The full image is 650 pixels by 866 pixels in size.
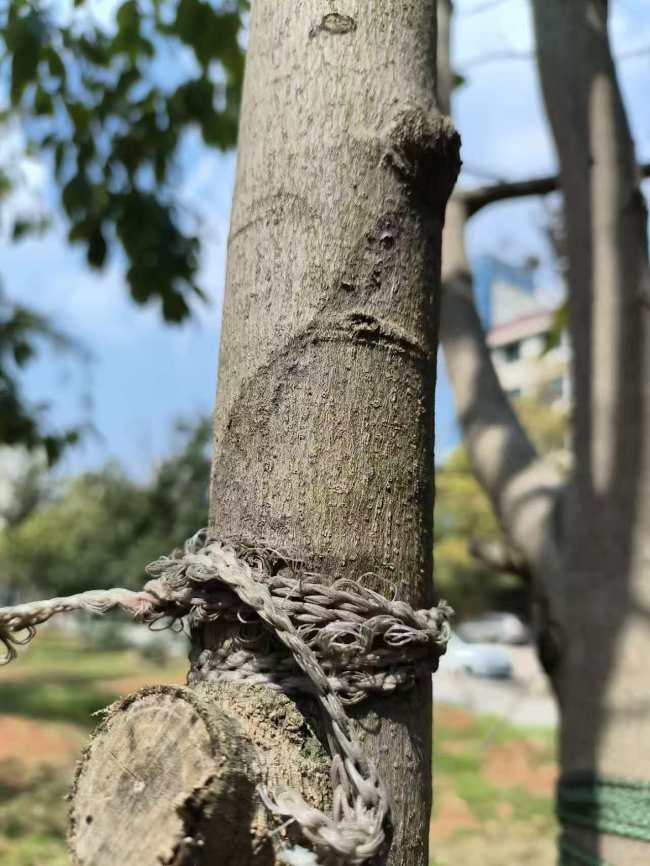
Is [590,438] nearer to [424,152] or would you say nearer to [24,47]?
[424,152]

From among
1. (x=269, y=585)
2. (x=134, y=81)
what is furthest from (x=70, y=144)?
(x=269, y=585)

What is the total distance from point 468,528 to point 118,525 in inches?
283

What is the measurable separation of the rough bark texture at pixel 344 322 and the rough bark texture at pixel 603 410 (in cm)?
Result: 121

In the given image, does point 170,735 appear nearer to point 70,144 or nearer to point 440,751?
point 70,144

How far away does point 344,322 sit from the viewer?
958 mm

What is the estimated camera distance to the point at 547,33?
2531 mm

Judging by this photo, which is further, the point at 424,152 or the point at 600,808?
the point at 600,808

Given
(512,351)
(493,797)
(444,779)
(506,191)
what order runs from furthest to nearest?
(512,351) → (444,779) → (493,797) → (506,191)

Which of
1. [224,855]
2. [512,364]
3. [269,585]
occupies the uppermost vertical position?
[512,364]

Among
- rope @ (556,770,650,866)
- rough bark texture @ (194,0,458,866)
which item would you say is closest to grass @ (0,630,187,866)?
rough bark texture @ (194,0,458,866)

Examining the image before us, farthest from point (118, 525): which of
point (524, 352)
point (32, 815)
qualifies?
point (524, 352)

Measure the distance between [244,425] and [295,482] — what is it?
91 millimetres

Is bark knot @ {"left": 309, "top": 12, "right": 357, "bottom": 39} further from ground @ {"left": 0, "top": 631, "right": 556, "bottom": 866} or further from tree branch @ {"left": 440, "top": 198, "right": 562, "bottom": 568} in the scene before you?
ground @ {"left": 0, "top": 631, "right": 556, "bottom": 866}

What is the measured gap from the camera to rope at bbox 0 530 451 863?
2.72ft
